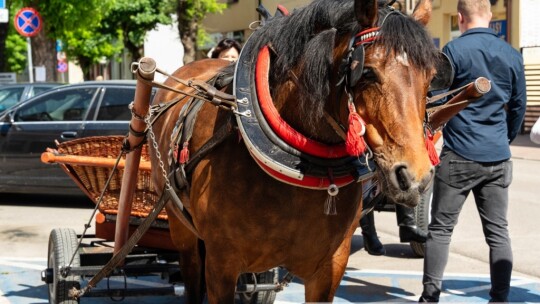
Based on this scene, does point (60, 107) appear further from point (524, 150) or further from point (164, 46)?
point (164, 46)

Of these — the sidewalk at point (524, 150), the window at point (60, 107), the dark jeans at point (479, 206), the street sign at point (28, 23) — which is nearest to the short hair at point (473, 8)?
the dark jeans at point (479, 206)

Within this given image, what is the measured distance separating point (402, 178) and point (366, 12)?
68cm

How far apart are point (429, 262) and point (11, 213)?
713 centimetres

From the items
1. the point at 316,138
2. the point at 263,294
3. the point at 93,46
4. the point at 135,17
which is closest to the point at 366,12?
the point at 316,138

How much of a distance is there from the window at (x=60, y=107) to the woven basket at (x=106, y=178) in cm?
531

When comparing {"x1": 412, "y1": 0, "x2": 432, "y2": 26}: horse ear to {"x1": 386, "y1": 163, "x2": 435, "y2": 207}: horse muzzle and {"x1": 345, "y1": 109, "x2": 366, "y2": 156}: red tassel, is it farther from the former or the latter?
{"x1": 386, "y1": 163, "x2": 435, "y2": 207}: horse muzzle

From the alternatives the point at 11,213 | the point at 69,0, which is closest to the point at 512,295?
the point at 11,213

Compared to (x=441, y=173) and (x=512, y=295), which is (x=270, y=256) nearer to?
(x=441, y=173)

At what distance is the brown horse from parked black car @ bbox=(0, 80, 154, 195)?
7011mm

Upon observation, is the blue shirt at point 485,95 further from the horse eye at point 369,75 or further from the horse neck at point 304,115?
the horse eye at point 369,75

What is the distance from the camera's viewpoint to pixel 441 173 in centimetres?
555

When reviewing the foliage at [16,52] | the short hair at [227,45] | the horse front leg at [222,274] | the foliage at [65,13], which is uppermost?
the foliage at [16,52]

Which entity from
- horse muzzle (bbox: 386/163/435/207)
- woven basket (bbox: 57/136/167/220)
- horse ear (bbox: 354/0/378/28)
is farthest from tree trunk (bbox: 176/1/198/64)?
horse muzzle (bbox: 386/163/435/207)

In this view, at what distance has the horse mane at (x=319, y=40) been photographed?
3.26m
